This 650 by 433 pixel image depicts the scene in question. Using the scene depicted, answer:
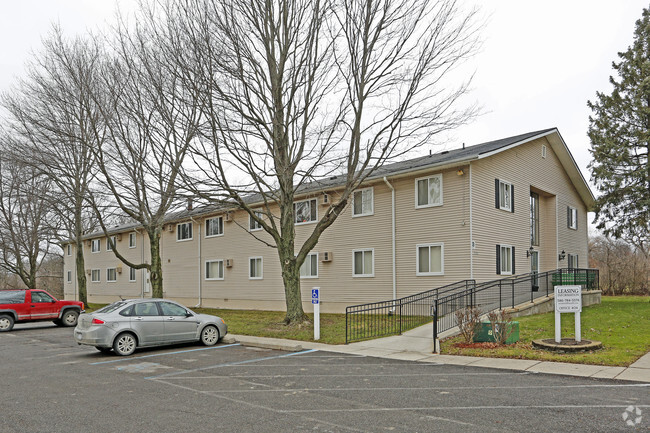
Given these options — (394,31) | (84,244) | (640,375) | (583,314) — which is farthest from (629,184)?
(84,244)

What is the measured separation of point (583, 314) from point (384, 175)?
931 centimetres

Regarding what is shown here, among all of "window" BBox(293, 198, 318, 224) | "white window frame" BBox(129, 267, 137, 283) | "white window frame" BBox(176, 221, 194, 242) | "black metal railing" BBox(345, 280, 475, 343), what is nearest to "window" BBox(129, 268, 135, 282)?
"white window frame" BBox(129, 267, 137, 283)

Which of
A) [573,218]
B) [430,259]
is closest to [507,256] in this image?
[430,259]

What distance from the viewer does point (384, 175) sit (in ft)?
72.4

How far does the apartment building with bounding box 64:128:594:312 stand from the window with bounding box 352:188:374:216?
0.15ft

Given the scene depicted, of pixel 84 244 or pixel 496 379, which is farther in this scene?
pixel 84 244

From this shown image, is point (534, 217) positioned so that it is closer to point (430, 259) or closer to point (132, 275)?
point (430, 259)

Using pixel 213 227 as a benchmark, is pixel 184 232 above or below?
below

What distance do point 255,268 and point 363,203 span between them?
28.8 feet

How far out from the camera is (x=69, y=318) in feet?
74.5

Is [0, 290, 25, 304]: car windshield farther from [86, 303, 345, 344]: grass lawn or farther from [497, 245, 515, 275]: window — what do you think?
[497, 245, 515, 275]: window

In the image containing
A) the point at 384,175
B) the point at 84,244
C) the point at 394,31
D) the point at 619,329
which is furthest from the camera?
the point at 84,244

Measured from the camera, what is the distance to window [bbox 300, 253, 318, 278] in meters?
25.5

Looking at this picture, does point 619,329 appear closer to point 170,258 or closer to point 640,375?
point 640,375
